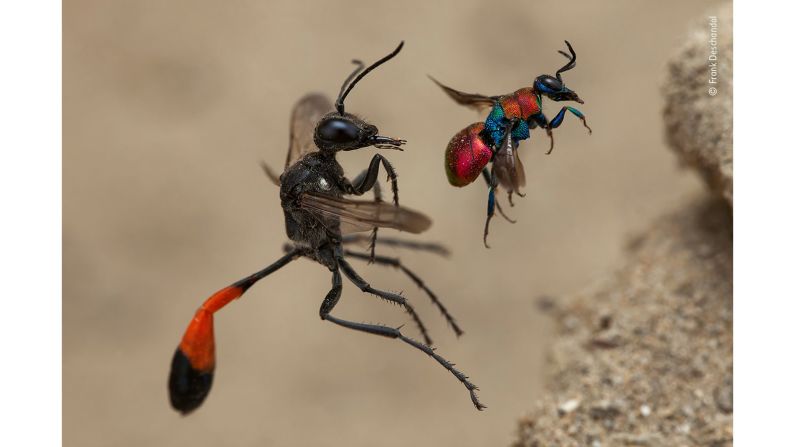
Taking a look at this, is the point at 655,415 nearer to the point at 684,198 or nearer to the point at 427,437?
the point at 684,198

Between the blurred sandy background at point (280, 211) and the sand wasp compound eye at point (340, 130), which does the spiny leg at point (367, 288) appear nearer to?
the sand wasp compound eye at point (340, 130)

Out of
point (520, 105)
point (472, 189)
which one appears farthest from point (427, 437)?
point (520, 105)

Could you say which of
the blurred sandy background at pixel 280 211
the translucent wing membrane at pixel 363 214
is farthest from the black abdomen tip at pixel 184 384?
the blurred sandy background at pixel 280 211

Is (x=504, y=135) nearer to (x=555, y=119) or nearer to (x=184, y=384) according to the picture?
(x=555, y=119)

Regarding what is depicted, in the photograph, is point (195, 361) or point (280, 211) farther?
point (280, 211)

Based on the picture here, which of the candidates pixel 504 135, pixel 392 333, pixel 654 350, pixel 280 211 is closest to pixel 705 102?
pixel 654 350

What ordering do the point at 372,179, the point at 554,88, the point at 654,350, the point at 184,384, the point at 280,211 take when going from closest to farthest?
the point at 554,88 < the point at 372,179 < the point at 184,384 < the point at 654,350 < the point at 280,211

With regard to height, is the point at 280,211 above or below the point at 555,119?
above
